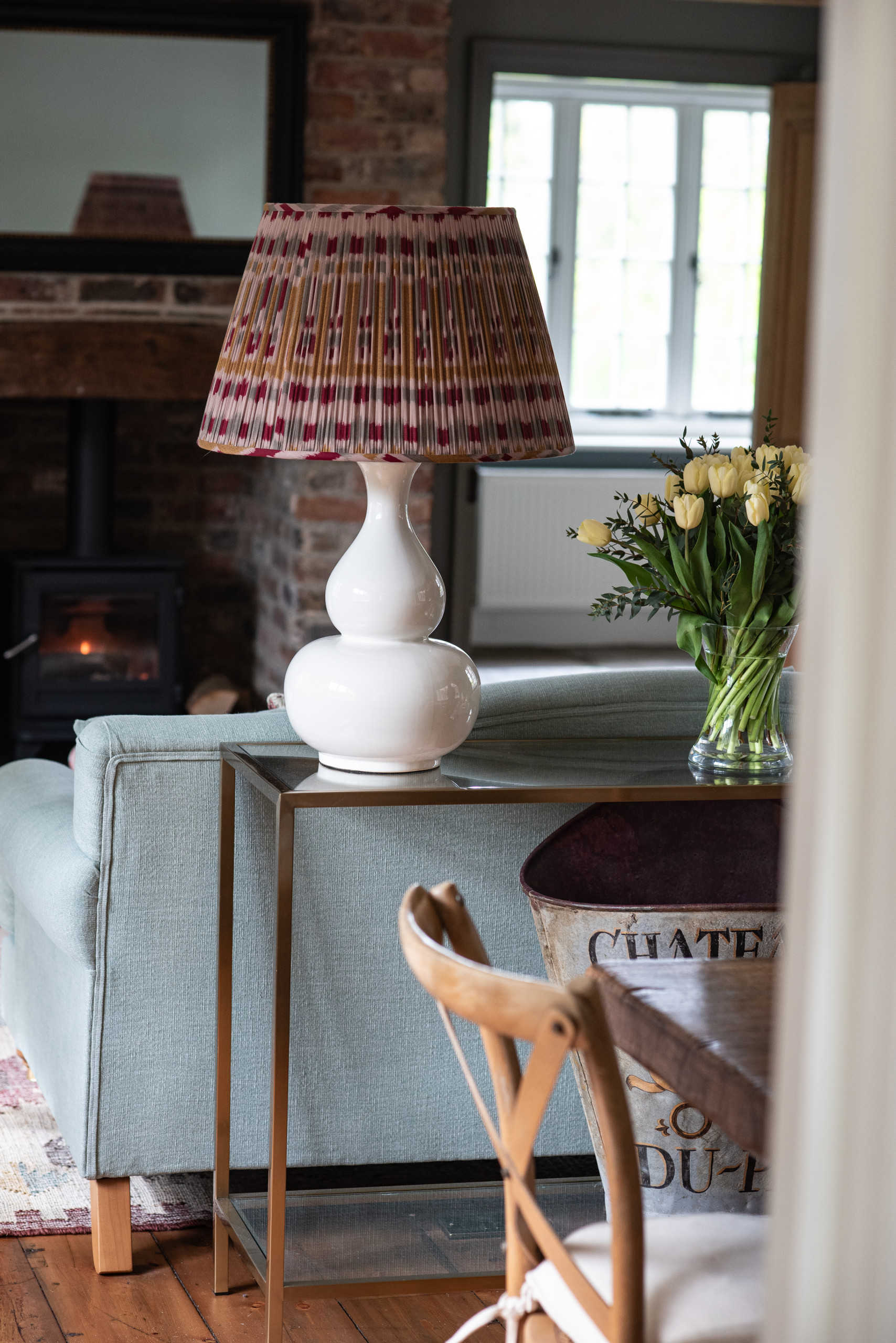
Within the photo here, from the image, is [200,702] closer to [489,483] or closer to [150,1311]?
[489,483]

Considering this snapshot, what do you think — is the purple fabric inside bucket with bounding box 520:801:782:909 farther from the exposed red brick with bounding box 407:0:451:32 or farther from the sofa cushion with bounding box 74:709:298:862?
the exposed red brick with bounding box 407:0:451:32

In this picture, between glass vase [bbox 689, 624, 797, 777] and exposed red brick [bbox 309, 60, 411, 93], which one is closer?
glass vase [bbox 689, 624, 797, 777]

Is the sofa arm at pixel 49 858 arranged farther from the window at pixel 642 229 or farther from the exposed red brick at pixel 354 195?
the window at pixel 642 229

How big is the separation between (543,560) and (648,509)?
17.3 ft

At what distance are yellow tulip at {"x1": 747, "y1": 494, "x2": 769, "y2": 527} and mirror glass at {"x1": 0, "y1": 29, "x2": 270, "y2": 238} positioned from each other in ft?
10.9

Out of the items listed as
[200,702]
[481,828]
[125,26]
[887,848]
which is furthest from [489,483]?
[887,848]

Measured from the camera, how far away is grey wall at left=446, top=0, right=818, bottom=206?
5.78 metres

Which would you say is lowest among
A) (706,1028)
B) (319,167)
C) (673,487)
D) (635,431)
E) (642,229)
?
(706,1028)

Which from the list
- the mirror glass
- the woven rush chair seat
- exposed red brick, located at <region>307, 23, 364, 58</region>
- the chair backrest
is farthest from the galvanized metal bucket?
exposed red brick, located at <region>307, 23, 364, 58</region>

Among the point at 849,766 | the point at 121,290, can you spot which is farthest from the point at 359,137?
the point at 849,766

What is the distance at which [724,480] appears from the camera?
1874 mm

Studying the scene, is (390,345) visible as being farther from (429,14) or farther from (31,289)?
(429,14)

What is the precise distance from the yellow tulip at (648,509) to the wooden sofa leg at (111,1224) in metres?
1.11

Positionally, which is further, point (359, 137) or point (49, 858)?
point (359, 137)
